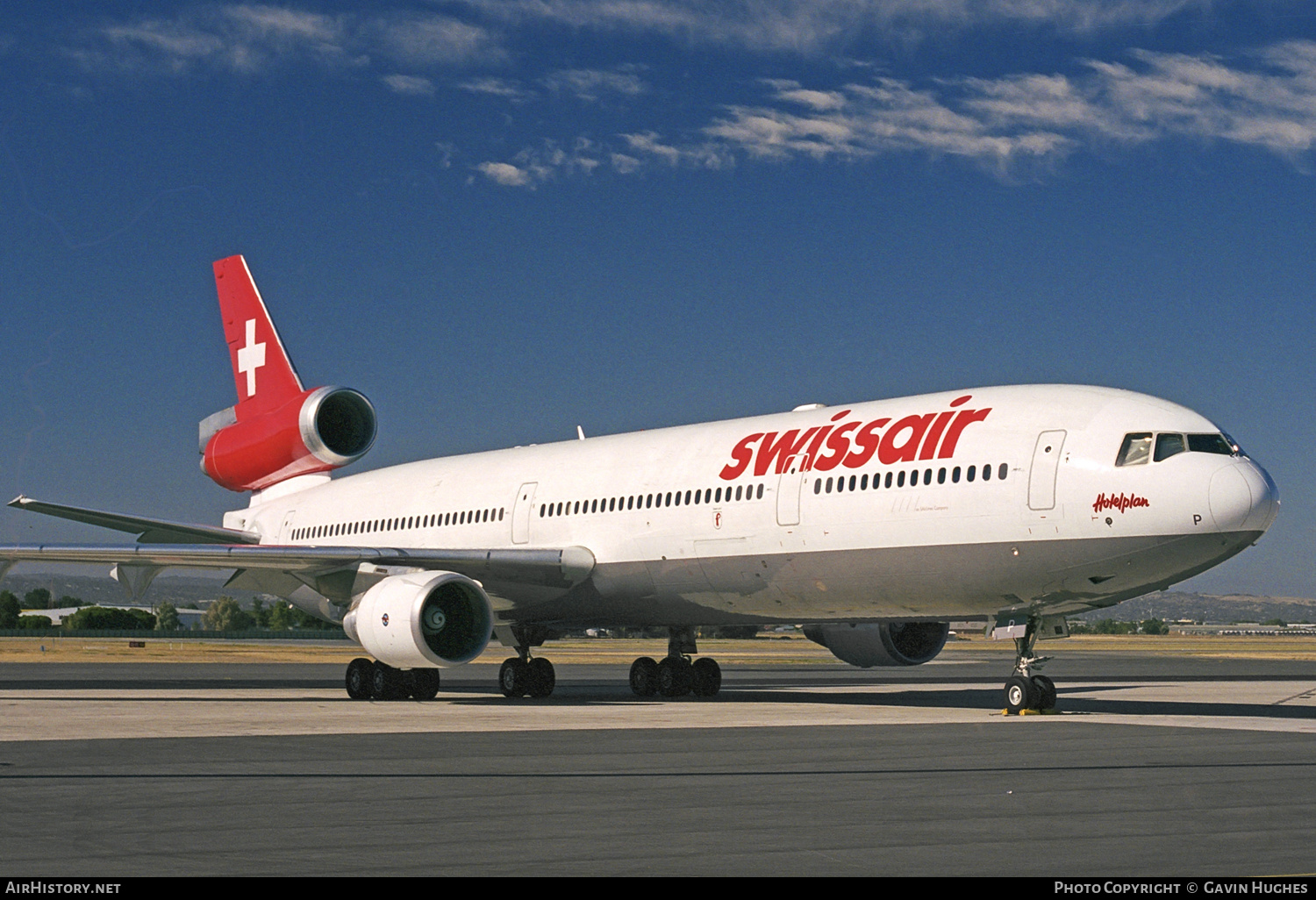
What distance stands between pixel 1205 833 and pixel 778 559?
12775 mm

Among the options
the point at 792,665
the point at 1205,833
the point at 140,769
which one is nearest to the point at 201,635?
the point at 792,665

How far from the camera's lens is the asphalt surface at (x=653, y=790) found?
7.82m

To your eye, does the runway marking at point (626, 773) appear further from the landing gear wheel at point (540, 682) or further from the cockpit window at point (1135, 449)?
the landing gear wheel at point (540, 682)

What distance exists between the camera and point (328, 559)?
23.6 m

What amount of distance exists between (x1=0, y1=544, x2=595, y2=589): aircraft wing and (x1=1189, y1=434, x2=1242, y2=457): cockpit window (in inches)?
395

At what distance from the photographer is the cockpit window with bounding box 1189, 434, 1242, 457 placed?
18.5 metres

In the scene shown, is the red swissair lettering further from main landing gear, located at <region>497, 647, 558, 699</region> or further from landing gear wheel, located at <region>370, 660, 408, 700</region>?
landing gear wheel, located at <region>370, 660, 408, 700</region>

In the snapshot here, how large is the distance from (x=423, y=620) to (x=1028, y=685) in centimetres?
884

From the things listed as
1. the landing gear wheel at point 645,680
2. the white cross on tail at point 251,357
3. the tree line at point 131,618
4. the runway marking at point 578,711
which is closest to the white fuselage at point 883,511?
the landing gear wheel at point 645,680

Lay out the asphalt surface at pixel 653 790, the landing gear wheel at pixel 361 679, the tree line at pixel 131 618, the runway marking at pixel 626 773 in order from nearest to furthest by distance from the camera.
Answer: the asphalt surface at pixel 653 790
the runway marking at pixel 626 773
the landing gear wheel at pixel 361 679
the tree line at pixel 131 618

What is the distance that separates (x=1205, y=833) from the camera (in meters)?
8.69

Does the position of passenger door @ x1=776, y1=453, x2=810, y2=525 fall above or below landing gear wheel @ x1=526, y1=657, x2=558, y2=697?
above

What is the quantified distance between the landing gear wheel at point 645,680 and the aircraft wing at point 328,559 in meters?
2.59

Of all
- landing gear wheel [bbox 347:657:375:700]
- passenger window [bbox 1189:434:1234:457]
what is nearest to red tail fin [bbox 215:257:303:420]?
landing gear wheel [bbox 347:657:375:700]
